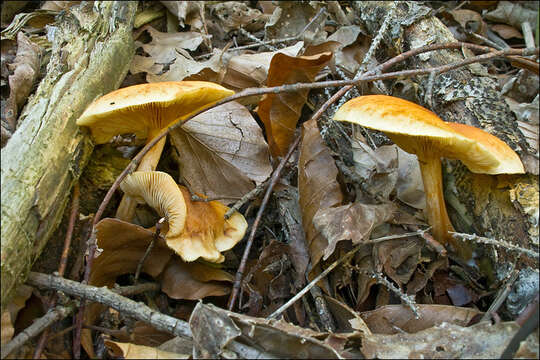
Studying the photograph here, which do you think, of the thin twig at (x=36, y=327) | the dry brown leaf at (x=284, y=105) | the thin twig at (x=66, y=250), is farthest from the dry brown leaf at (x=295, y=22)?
the thin twig at (x=36, y=327)

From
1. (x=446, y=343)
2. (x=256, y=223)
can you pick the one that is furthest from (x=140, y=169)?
(x=446, y=343)

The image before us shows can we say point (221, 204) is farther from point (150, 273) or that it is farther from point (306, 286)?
point (306, 286)

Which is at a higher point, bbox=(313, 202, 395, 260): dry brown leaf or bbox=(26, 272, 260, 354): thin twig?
bbox=(313, 202, 395, 260): dry brown leaf

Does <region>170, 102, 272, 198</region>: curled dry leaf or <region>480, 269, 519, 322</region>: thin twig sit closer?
<region>480, 269, 519, 322</region>: thin twig

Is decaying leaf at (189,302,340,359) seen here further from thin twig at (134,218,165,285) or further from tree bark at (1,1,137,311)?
tree bark at (1,1,137,311)

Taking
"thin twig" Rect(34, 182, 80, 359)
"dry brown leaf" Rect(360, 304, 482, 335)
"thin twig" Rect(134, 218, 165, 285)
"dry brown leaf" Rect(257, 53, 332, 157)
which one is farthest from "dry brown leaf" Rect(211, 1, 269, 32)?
"dry brown leaf" Rect(360, 304, 482, 335)

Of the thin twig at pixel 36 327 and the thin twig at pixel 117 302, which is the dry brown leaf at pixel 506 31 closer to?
the thin twig at pixel 117 302

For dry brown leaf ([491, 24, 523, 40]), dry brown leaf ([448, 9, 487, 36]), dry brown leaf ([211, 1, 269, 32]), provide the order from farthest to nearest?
dry brown leaf ([491, 24, 523, 40]) → dry brown leaf ([448, 9, 487, 36]) → dry brown leaf ([211, 1, 269, 32])
